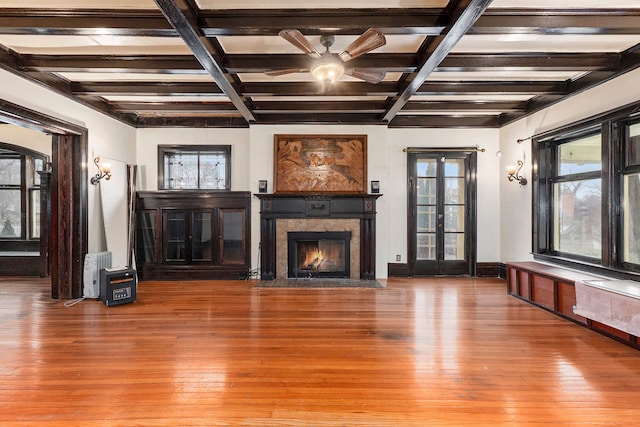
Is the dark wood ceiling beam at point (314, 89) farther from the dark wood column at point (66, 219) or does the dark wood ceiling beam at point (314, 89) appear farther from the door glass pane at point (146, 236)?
the door glass pane at point (146, 236)

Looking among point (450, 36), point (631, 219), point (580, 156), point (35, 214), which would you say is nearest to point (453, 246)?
point (580, 156)

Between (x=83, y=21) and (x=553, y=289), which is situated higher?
(x=83, y=21)

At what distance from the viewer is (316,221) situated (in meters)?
5.83

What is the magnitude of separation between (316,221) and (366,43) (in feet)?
11.3

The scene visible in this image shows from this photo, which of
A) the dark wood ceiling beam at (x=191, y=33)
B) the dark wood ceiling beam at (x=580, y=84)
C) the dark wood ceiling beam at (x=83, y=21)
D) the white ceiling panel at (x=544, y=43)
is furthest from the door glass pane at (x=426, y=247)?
the dark wood ceiling beam at (x=83, y=21)

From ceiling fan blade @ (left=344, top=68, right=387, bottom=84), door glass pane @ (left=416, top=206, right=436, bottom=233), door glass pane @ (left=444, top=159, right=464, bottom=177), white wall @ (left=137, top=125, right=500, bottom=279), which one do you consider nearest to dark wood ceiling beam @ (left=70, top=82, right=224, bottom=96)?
white wall @ (left=137, top=125, right=500, bottom=279)

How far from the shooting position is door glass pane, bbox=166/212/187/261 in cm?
598

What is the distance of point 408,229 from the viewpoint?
240 inches

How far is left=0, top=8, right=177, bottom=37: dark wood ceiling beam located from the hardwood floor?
9.40 feet

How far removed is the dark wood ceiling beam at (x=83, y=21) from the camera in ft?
9.40

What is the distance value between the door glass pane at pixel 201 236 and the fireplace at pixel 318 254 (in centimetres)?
148

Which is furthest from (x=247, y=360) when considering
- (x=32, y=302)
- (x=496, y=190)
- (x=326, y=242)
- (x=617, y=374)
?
(x=496, y=190)

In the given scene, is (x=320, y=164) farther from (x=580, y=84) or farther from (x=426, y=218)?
(x=580, y=84)

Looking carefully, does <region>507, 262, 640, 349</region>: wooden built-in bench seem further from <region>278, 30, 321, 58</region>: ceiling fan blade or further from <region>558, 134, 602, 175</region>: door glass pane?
<region>278, 30, 321, 58</region>: ceiling fan blade
